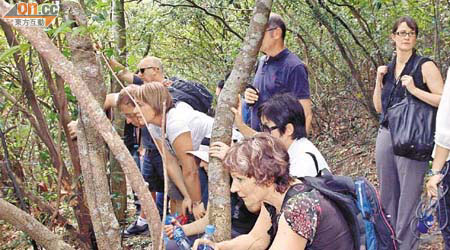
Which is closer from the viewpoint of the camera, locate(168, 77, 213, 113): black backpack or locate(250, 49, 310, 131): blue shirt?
locate(250, 49, 310, 131): blue shirt

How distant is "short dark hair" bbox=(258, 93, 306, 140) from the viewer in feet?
9.43

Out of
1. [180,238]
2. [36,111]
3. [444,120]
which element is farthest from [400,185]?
[36,111]

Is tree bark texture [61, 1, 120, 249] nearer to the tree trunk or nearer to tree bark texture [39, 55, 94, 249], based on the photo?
tree bark texture [39, 55, 94, 249]

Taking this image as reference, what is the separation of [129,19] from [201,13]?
987mm

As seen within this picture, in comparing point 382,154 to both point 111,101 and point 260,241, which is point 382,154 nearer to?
point 260,241

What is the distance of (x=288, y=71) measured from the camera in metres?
3.54

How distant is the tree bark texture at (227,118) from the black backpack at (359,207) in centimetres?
32

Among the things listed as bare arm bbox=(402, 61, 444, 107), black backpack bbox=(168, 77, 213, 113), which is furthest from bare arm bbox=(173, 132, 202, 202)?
bare arm bbox=(402, 61, 444, 107)

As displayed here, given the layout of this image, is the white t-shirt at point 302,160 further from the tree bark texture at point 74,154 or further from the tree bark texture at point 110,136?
the tree bark texture at point 74,154

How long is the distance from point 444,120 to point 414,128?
530 millimetres

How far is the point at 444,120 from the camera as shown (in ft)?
9.20

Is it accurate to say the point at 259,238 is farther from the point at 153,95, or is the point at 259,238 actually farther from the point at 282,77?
the point at 282,77

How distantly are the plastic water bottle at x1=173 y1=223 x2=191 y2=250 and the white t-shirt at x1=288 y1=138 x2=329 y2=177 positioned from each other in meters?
0.69

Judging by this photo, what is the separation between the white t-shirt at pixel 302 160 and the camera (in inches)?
105
